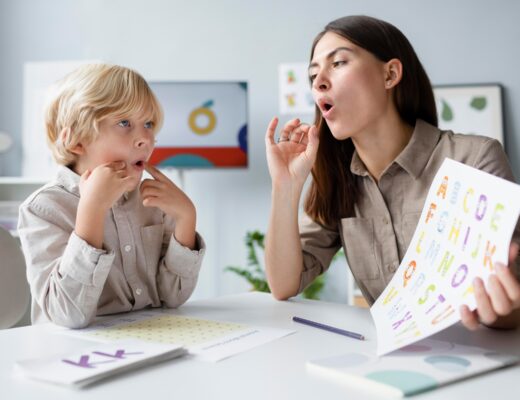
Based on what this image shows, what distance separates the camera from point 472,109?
3.29m

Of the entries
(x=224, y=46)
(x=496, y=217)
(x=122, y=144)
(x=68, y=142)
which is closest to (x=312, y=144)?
(x=122, y=144)

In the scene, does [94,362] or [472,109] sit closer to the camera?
[94,362]

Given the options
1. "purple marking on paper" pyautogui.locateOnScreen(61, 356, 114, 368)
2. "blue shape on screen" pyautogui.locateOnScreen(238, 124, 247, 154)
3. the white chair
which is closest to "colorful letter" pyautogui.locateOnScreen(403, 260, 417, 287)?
"purple marking on paper" pyautogui.locateOnScreen(61, 356, 114, 368)

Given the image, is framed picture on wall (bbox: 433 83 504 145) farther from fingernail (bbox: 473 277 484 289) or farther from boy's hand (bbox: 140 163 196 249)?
fingernail (bbox: 473 277 484 289)

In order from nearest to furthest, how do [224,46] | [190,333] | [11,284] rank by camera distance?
[190,333], [11,284], [224,46]

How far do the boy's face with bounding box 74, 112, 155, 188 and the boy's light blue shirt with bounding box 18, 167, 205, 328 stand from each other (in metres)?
0.07

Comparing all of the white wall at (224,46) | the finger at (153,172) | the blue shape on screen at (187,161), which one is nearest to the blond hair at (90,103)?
the finger at (153,172)

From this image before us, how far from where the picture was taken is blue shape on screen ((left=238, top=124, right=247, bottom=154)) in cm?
327

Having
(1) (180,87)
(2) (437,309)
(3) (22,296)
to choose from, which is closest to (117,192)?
(3) (22,296)

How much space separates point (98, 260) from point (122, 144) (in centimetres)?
28

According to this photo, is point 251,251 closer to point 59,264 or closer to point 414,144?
point 414,144

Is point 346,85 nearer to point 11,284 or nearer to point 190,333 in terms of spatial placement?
point 190,333

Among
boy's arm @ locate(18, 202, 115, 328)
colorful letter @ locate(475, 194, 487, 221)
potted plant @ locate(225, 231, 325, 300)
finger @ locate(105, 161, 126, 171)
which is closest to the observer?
colorful letter @ locate(475, 194, 487, 221)

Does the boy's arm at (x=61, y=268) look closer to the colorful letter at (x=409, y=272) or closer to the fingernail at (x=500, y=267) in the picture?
the colorful letter at (x=409, y=272)
